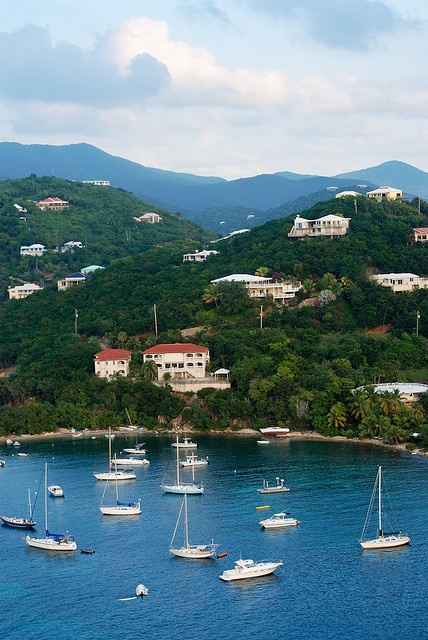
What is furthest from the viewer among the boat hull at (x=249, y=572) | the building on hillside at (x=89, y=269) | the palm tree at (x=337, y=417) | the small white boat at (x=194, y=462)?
the building on hillside at (x=89, y=269)

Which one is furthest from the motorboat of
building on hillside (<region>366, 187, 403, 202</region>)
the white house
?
building on hillside (<region>366, 187, 403, 202</region>)

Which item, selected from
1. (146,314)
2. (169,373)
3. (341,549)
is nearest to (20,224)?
(146,314)

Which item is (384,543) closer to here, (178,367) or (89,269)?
(178,367)

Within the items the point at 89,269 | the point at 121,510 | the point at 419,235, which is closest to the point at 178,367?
the point at 121,510

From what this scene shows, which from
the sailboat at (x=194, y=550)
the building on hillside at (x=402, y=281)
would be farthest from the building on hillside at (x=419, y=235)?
the sailboat at (x=194, y=550)

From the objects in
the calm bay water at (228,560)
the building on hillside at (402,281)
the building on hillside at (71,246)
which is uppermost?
the building on hillside at (71,246)

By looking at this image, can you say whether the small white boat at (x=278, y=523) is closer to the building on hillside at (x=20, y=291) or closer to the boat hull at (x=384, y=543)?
the boat hull at (x=384, y=543)
